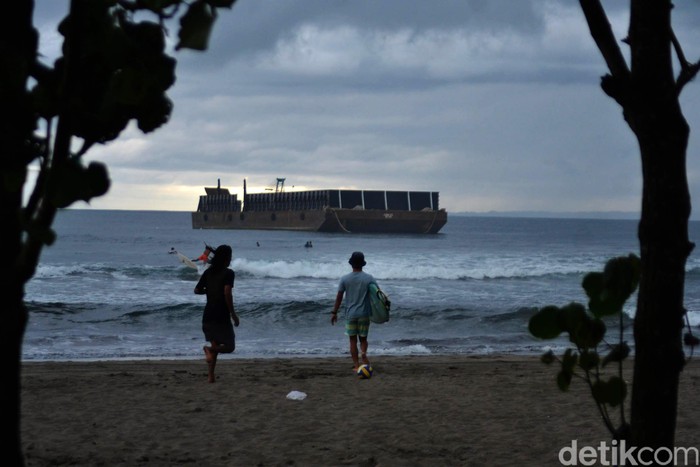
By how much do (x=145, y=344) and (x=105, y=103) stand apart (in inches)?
480

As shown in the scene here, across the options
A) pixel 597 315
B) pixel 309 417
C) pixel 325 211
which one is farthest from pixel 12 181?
pixel 325 211

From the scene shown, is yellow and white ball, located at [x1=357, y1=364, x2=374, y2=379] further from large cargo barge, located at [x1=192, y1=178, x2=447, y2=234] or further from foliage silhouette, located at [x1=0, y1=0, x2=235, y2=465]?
large cargo barge, located at [x1=192, y1=178, x2=447, y2=234]

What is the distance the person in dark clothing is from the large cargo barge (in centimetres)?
6335

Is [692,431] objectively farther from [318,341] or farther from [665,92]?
[318,341]

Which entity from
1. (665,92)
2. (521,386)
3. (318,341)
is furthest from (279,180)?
(665,92)

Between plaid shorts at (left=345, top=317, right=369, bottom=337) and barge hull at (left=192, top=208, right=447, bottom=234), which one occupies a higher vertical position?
barge hull at (left=192, top=208, right=447, bottom=234)

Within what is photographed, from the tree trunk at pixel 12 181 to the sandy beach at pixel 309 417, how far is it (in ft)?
10.8

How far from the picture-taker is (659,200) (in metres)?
2.43

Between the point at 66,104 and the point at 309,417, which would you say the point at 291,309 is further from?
the point at 66,104

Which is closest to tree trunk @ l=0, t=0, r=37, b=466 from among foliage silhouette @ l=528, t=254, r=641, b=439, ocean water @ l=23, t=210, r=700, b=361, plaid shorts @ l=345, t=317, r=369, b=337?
foliage silhouette @ l=528, t=254, r=641, b=439

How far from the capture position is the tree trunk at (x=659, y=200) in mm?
2426

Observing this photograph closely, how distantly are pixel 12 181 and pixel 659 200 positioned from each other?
1778 mm

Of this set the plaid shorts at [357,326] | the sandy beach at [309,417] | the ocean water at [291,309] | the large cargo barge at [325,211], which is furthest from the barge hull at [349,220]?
the plaid shorts at [357,326]

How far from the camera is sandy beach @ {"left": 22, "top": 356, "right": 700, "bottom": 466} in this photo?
530 cm
